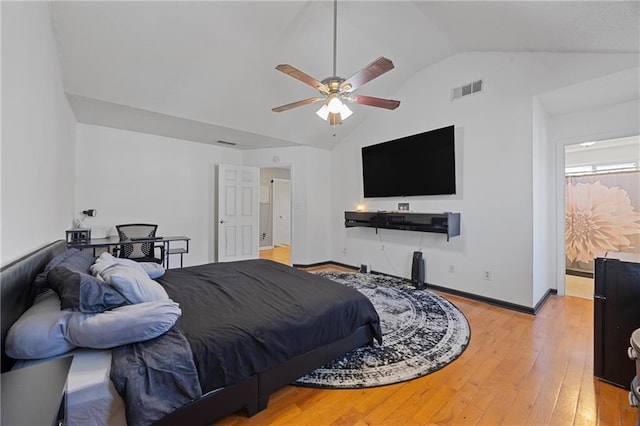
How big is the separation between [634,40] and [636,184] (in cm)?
308

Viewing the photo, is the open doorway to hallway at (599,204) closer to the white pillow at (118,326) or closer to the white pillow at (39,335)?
A: the white pillow at (118,326)

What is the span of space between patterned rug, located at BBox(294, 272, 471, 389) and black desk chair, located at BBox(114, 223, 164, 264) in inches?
123

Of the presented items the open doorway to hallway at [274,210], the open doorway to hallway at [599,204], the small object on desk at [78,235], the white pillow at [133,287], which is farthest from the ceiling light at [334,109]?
the open doorway to hallway at [274,210]

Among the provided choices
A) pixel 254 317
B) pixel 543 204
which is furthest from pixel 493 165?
pixel 254 317

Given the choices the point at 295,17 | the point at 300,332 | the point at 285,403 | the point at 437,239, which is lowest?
the point at 285,403

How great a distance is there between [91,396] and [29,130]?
1.61 meters

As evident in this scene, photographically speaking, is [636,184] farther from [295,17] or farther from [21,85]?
[21,85]

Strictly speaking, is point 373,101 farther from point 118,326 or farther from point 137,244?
point 137,244

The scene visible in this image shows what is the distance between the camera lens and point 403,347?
238 centimetres

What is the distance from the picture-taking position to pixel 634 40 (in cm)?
226

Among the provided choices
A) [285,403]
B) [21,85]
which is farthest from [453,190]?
[21,85]

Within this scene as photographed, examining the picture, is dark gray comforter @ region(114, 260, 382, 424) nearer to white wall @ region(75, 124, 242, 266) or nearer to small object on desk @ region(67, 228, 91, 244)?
small object on desk @ region(67, 228, 91, 244)

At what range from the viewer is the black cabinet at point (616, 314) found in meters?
1.84

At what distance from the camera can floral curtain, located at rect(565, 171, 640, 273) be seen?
4.18 m
